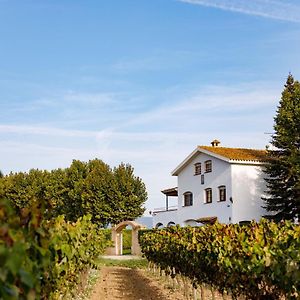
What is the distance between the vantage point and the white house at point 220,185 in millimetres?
38938

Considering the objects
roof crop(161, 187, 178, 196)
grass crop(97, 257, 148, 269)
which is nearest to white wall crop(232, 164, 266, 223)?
grass crop(97, 257, 148, 269)

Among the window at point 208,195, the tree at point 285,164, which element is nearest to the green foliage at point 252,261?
the tree at point 285,164

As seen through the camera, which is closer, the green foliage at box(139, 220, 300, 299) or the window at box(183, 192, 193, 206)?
the green foliage at box(139, 220, 300, 299)

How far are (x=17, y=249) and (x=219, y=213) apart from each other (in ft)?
123

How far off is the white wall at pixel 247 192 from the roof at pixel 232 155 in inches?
16.9

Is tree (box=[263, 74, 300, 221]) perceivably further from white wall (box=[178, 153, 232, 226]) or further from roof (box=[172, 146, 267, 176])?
white wall (box=[178, 153, 232, 226])

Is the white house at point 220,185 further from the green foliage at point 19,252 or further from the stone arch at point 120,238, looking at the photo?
the green foliage at point 19,252

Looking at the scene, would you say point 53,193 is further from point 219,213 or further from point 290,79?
point 290,79

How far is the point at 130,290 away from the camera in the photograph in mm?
19266

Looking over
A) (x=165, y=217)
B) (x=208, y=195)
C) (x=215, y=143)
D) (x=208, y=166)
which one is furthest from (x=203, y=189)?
(x=165, y=217)

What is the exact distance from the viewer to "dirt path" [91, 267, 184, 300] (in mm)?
16938

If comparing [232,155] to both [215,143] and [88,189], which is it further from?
[88,189]

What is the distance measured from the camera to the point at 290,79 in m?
39.2

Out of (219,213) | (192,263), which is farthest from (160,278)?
(219,213)
